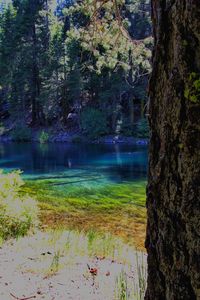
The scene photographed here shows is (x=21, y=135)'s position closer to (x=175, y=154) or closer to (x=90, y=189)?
(x=90, y=189)

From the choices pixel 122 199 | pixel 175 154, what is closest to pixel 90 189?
pixel 122 199

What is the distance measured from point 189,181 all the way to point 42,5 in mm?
45781

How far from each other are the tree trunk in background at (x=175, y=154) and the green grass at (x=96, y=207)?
6.29 m

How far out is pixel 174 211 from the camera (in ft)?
4.45

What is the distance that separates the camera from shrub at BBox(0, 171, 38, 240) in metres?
6.80

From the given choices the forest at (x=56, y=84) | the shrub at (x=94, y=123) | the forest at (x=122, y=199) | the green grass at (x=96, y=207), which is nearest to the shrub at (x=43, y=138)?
the forest at (x=56, y=84)

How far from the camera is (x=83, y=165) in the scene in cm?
2220

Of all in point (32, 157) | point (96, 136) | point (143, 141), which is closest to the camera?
point (32, 157)

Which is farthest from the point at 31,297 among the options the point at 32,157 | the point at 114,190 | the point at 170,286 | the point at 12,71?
the point at 12,71

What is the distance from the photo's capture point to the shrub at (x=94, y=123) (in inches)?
1465

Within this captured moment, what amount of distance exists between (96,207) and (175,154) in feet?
33.8

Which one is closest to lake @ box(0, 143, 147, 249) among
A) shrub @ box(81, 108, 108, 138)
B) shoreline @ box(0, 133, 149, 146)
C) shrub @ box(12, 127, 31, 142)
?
shoreline @ box(0, 133, 149, 146)

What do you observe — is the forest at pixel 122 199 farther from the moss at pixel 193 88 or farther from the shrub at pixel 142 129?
the shrub at pixel 142 129

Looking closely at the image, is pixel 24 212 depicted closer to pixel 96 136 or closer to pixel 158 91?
pixel 158 91
